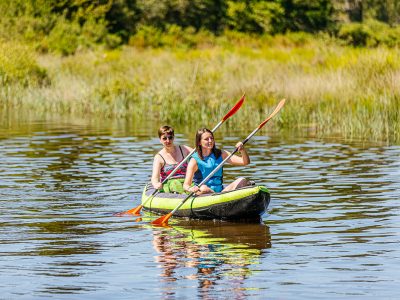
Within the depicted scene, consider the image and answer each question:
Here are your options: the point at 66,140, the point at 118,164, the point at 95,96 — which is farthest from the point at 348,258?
the point at 95,96

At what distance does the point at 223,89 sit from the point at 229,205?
14018mm

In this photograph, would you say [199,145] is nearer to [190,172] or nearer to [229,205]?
[190,172]

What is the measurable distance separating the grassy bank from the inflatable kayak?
9.85m

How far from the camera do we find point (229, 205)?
12438 mm

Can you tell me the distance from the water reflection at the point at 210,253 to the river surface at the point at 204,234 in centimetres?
1

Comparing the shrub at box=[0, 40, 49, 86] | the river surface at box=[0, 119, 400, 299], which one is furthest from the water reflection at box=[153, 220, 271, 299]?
the shrub at box=[0, 40, 49, 86]

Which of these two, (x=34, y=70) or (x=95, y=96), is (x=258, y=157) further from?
(x=34, y=70)

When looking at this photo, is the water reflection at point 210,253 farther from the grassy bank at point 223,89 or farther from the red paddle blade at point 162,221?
the grassy bank at point 223,89

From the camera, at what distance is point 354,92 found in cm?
2405

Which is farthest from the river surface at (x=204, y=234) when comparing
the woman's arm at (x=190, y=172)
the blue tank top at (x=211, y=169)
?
the blue tank top at (x=211, y=169)

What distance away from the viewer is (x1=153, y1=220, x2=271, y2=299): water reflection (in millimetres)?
9180

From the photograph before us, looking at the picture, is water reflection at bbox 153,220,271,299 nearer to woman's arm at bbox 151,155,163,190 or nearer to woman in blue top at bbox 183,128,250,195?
woman in blue top at bbox 183,128,250,195

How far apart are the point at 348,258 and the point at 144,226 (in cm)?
317

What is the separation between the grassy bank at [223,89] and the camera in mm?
23500
